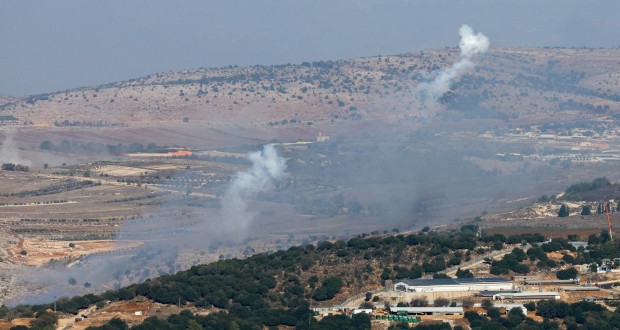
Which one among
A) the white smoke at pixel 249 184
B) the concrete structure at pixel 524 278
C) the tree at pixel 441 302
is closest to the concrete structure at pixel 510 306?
the tree at pixel 441 302

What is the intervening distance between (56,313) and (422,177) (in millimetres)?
80885

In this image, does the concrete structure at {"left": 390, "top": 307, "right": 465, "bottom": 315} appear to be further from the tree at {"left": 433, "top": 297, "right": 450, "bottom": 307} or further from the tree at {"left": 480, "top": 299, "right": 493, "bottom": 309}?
the tree at {"left": 480, "top": 299, "right": 493, "bottom": 309}

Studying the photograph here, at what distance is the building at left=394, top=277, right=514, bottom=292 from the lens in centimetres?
7738

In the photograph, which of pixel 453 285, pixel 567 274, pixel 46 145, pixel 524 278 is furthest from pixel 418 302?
pixel 46 145

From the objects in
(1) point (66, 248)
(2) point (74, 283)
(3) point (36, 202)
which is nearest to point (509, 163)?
(3) point (36, 202)

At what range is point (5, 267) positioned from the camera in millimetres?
103000

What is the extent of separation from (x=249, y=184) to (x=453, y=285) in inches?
2475

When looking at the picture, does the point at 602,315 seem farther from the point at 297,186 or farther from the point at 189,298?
the point at 297,186

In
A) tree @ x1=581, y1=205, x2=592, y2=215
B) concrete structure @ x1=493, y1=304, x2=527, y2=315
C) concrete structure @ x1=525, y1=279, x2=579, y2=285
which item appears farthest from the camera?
tree @ x1=581, y1=205, x2=592, y2=215

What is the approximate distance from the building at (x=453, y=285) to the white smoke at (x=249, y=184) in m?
39.1

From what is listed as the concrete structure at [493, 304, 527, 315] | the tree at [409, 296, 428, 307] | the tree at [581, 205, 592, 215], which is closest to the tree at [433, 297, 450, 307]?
the tree at [409, 296, 428, 307]

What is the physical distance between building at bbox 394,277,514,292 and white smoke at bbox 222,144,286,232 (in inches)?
1541

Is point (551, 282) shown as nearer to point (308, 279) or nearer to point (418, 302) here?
point (418, 302)

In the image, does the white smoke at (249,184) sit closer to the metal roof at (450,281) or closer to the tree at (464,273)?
the tree at (464,273)
